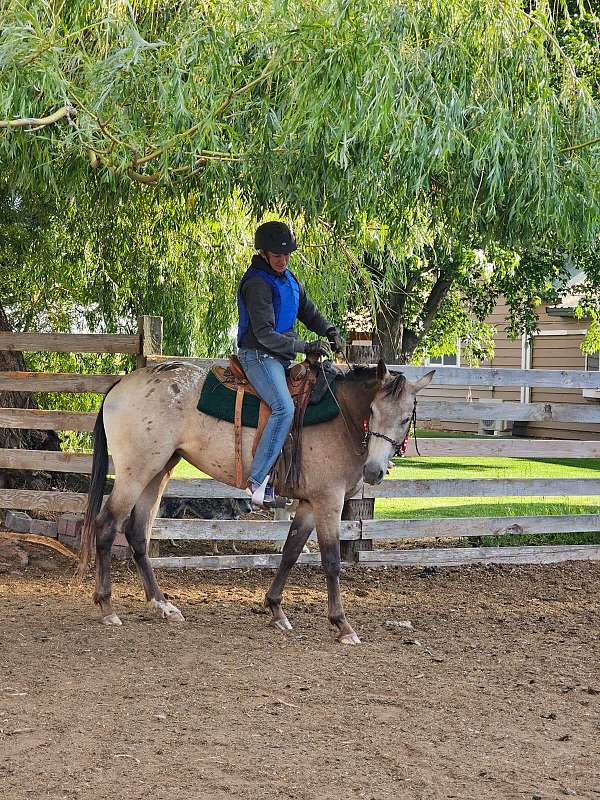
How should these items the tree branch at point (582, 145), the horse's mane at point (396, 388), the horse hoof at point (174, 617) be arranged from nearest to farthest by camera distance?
the tree branch at point (582, 145)
the horse's mane at point (396, 388)
the horse hoof at point (174, 617)

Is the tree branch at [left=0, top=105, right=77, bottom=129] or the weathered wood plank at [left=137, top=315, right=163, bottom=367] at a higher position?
the tree branch at [left=0, top=105, right=77, bottom=129]

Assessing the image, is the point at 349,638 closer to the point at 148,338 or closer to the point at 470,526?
the point at 470,526

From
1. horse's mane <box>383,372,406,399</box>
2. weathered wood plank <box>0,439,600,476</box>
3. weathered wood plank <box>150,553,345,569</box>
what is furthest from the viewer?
weathered wood plank <box>150,553,345,569</box>

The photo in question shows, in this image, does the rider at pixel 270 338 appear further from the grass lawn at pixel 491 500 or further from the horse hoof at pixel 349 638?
the grass lawn at pixel 491 500

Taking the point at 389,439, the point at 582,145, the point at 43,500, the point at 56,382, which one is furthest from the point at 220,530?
the point at 582,145

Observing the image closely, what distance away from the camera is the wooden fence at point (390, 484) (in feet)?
24.8

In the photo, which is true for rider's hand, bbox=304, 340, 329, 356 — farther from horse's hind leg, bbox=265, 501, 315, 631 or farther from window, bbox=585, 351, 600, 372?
window, bbox=585, 351, 600, 372

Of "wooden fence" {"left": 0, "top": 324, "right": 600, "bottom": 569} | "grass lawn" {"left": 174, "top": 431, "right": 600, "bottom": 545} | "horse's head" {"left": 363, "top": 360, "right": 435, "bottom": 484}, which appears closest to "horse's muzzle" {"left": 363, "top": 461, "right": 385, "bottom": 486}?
"horse's head" {"left": 363, "top": 360, "right": 435, "bottom": 484}

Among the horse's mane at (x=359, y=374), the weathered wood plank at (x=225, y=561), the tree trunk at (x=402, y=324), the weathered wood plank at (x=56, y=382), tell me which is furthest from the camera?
the tree trunk at (x=402, y=324)

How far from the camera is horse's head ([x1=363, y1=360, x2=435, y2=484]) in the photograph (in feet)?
18.6

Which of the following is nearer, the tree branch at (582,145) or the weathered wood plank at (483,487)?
the tree branch at (582,145)

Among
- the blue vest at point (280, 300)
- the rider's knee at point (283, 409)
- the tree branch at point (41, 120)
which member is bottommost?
the rider's knee at point (283, 409)

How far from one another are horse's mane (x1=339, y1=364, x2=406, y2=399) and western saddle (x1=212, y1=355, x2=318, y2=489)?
252 millimetres

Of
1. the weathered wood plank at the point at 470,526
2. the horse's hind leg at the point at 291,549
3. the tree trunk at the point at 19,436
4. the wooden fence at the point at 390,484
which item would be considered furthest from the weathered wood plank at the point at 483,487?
the tree trunk at the point at 19,436
